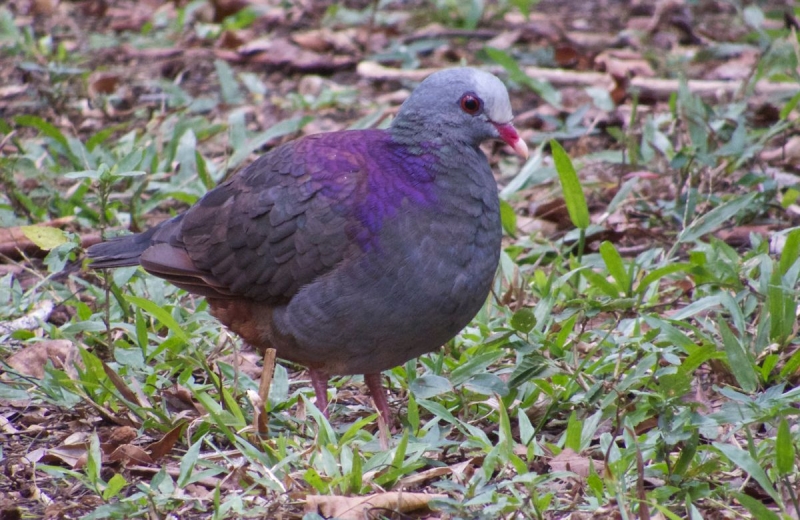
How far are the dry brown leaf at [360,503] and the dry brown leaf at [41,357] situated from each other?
144cm

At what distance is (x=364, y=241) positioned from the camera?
362cm

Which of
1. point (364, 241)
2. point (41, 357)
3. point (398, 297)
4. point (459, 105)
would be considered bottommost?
point (41, 357)

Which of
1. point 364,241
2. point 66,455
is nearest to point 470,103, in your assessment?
point 364,241

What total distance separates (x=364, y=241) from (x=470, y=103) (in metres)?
0.70

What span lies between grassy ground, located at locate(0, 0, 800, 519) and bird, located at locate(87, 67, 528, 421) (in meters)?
0.22

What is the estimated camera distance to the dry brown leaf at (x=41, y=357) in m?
4.11

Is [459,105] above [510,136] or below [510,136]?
above

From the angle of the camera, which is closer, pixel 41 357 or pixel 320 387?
pixel 320 387

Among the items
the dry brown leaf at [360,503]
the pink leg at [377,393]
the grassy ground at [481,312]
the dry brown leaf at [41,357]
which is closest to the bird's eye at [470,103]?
the grassy ground at [481,312]

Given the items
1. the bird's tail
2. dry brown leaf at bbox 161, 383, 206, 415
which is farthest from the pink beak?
dry brown leaf at bbox 161, 383, 206, 415

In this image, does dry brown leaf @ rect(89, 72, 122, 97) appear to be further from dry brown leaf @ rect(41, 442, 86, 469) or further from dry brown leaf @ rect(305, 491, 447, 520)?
dry brown leaf @ rect(305, 491, 447, 520)

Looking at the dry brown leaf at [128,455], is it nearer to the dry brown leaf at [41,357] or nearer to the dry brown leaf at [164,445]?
the dry brown leaf at [164,445]

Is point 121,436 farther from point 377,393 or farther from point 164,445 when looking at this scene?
point 377,393

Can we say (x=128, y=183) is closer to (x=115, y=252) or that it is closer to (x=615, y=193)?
(x=115, y=252)
